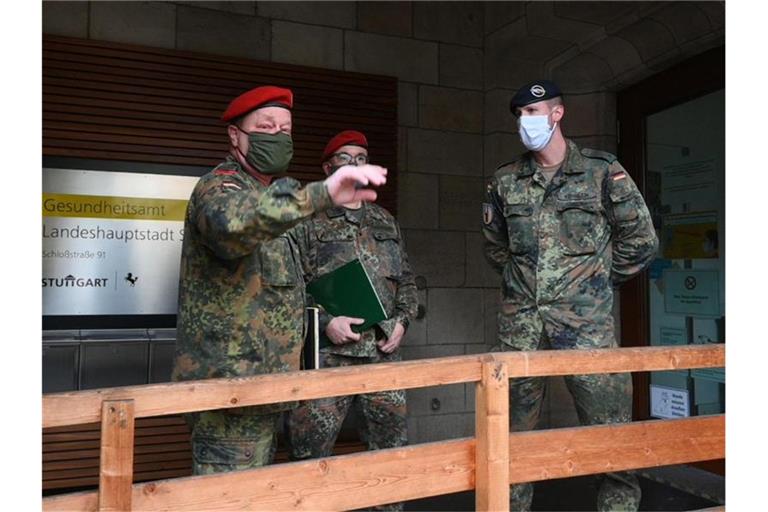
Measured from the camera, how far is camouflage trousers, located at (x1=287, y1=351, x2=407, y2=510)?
3.03 m

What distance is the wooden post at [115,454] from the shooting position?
1.61m

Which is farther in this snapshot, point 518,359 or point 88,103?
point 88,103

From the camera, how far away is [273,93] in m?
2.22

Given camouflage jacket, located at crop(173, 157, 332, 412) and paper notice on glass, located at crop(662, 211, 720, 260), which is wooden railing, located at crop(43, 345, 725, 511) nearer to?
camouflage jacket, located at crop(173, 157, 332, 412)

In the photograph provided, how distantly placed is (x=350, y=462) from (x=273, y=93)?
3.91 ft

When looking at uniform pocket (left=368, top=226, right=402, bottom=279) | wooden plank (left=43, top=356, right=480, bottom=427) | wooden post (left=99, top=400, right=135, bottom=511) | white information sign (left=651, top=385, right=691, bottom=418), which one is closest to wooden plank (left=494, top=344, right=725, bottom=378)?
wooden plank (left=43, top=356, right=480, bottom=427)

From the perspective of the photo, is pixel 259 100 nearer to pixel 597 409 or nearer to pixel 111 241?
pixel 597 409

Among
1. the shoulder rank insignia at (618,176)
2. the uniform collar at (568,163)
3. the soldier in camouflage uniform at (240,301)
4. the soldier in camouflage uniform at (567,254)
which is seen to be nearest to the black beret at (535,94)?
the soldier in camouflage uniform at (567,254)

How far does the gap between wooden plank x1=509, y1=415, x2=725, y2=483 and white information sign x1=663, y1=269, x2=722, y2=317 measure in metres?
1.92

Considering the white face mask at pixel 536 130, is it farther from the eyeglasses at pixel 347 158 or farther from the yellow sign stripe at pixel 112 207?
the yellow sign stripe at pixel 112 207

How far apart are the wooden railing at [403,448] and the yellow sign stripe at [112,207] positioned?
2.61m
